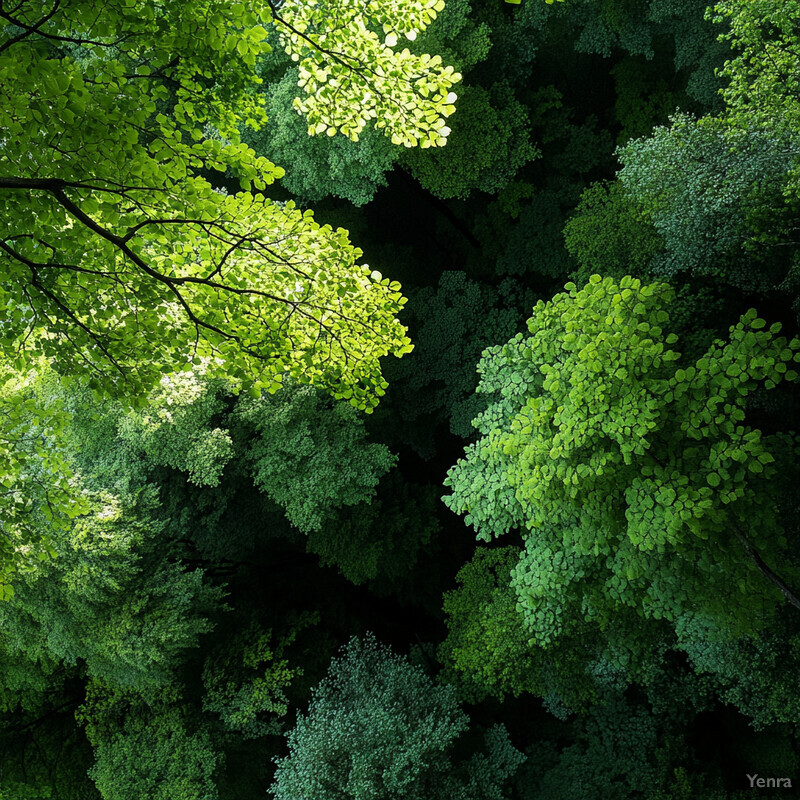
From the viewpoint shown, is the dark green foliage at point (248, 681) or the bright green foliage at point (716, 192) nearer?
the bright green foliage at point (716, 192)

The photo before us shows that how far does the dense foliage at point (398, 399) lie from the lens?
165 inches

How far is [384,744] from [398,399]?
6.50m

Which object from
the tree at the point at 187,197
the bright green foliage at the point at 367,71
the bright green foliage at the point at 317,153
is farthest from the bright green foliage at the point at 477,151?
the bright green foliage at the point at 367,71

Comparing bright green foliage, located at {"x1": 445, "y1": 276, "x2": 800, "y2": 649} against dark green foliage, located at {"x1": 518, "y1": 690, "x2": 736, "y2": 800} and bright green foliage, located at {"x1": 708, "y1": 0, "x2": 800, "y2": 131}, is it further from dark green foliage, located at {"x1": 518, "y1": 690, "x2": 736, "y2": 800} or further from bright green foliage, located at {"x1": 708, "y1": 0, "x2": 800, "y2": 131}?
dark green foliage, located at {"x1": 518, "y1": 690, "x2": 736, "y2": 800}

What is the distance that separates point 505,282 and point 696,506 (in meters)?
8.48

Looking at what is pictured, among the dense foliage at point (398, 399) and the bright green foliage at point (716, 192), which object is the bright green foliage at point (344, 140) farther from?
the bright green foliage at point (716, 192)

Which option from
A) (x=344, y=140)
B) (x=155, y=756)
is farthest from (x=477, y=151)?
(x=155, y=756)

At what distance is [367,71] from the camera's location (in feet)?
13.4

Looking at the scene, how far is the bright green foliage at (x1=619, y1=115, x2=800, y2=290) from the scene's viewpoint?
7.02 m

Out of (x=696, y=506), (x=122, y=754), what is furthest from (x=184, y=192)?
(x=122, y=754)

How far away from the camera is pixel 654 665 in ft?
34.1

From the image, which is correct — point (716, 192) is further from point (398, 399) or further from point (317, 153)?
point (398, 399)

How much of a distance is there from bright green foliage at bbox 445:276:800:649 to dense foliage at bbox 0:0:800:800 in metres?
0.05

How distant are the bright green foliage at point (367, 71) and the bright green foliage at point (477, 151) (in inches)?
296
